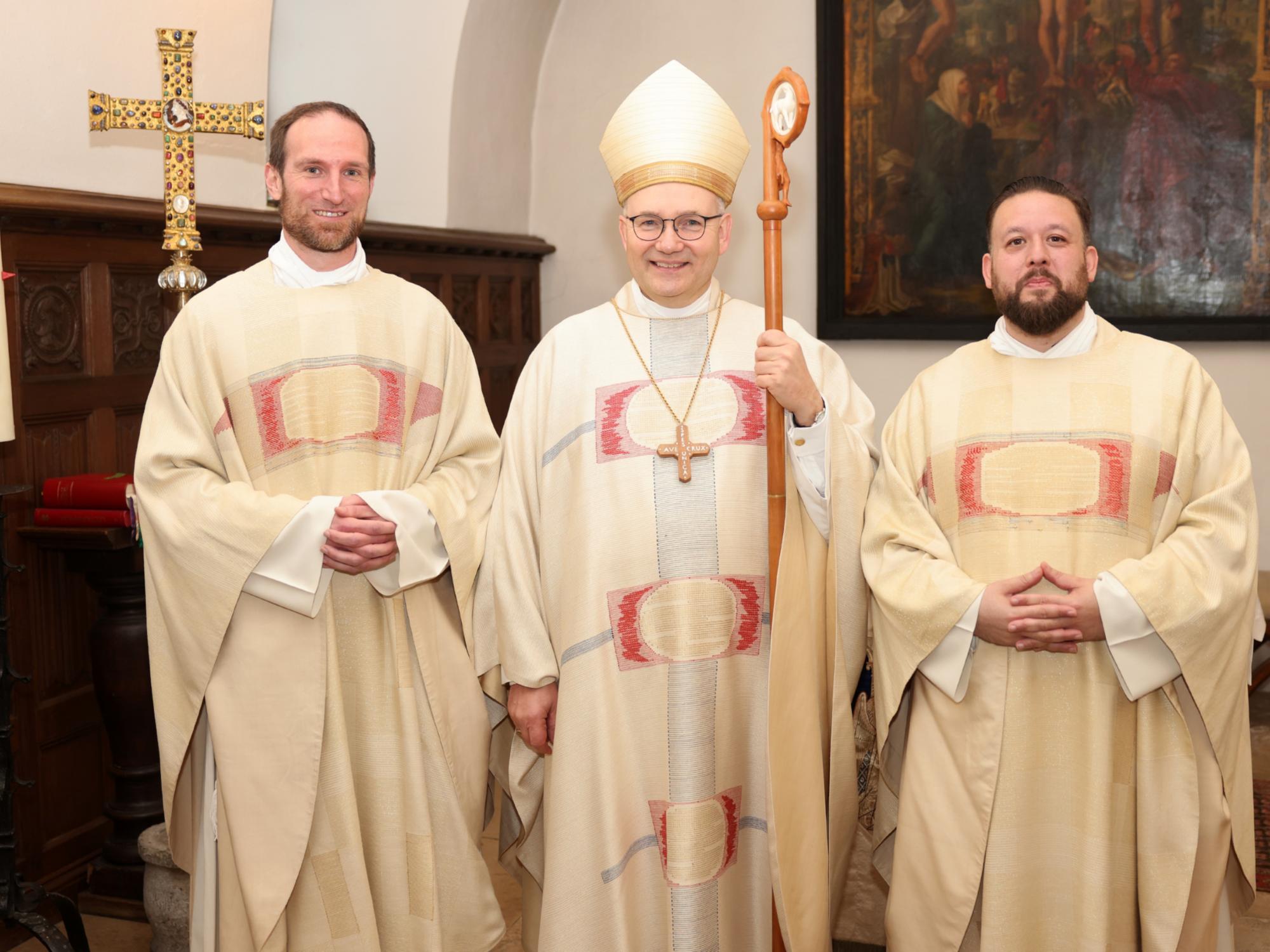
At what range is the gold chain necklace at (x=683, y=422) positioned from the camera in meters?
3.12

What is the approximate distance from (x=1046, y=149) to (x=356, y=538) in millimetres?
5197

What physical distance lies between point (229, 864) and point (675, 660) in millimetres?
1218

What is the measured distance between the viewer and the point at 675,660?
3.12m

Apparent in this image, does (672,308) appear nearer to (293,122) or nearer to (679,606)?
(679,606)

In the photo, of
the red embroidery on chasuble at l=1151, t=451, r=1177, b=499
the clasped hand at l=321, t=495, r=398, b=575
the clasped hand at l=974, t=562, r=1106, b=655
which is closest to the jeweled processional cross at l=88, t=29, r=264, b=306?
the clasped hand at l=321, t=495, r=398, b=575

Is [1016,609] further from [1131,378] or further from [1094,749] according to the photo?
[1131,378]

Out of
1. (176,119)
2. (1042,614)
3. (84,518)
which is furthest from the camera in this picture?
(84,518)

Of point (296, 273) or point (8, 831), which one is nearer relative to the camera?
point (296, 273)

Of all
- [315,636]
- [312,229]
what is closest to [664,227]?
[312,229]

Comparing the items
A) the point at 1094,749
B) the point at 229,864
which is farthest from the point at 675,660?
the point at 229,864

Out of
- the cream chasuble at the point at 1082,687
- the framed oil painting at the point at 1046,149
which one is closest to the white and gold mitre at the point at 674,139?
the cream chasuble at the point at 1082,687

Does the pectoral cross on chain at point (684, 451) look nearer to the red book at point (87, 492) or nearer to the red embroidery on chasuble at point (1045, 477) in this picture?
the red embroidery on chasuble at point (1045, 477)

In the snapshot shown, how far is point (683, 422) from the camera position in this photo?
3.19 metres

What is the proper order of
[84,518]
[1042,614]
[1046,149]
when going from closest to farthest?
[1042,614]
[84,518]
[1046,149]
